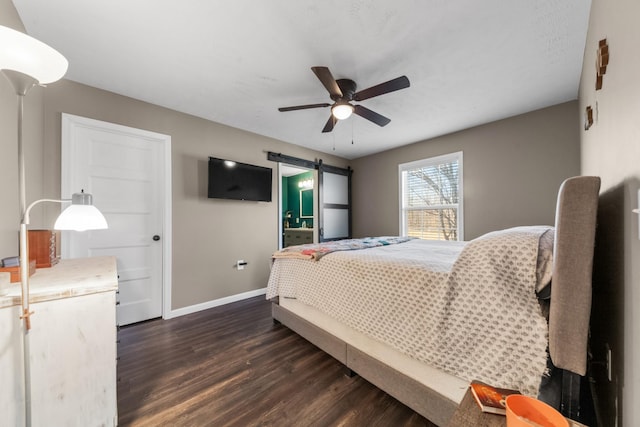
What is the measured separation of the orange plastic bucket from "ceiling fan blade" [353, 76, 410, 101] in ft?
6.35

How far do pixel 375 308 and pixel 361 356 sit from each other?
1.23 ft

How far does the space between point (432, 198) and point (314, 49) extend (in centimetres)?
301

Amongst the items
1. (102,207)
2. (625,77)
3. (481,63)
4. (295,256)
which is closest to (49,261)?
(102,207)

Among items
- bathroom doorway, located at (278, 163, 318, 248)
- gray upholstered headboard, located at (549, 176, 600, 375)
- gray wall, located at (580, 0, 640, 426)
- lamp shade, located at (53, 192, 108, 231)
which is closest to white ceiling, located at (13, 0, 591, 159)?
gray wall, located at (580, 0, 640, 426)

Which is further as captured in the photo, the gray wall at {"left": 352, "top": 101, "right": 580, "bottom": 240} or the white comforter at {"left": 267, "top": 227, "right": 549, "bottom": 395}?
the gray wall at {"left": 352, "top": 101, "right": 580, "bottom": 240}

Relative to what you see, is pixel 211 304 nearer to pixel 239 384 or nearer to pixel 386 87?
pixel 239 384

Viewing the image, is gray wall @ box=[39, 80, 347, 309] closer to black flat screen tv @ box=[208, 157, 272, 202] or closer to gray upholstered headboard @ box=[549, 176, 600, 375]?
black flat screen tv @ box=[208, 157, 272, 202]

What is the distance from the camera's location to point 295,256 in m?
2.21

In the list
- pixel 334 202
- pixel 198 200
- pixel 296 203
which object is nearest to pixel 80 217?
pixel 198 200

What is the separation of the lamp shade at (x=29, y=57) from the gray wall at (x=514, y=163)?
401 centimetres

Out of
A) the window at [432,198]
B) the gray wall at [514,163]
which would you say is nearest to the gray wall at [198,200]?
the window at [432,198]

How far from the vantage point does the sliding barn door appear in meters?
4.51

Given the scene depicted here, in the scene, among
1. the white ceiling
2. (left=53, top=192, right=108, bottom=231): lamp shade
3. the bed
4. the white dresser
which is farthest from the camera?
the white ceiling

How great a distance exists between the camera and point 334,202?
478 centimetres
